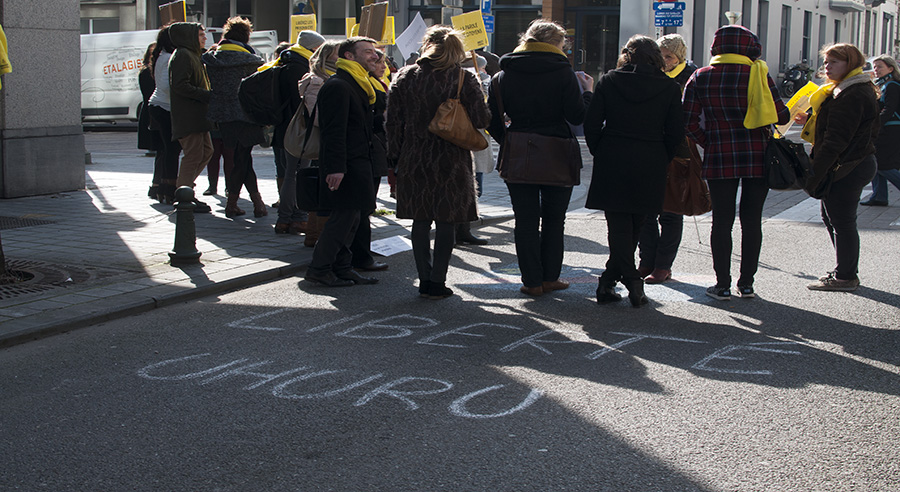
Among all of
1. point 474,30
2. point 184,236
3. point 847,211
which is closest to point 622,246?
point 847,211

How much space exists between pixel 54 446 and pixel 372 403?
1.33 metres

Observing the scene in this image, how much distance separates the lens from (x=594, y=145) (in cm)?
631

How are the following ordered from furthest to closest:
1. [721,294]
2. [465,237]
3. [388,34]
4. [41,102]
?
[388,34], [41,102], [465,237], [721,294]

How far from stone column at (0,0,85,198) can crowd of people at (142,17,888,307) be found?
5.34 m

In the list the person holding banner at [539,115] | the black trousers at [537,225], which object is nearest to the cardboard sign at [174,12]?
the person holding banner at [539,115]

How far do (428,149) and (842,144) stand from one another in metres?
2.79

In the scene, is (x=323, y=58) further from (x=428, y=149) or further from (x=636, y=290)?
(x=636, y=290)

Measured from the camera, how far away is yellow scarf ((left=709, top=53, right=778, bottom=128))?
6.19 metres

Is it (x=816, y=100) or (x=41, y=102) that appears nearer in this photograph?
(x=816, y=100)

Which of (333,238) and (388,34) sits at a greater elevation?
(388,34)

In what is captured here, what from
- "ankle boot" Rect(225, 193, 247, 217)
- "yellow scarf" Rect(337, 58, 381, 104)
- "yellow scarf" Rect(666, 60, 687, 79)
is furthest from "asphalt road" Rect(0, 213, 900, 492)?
"ankle boot" Rect(225, 193, 247, 217)

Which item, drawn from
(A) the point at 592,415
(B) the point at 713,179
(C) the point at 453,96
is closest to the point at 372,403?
(A) the point at 592,415

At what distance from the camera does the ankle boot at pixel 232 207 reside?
32.1ft

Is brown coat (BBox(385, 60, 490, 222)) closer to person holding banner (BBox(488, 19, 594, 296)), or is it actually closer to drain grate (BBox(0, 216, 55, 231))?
person holding banner (BBox(488, 19, 594, 296))
